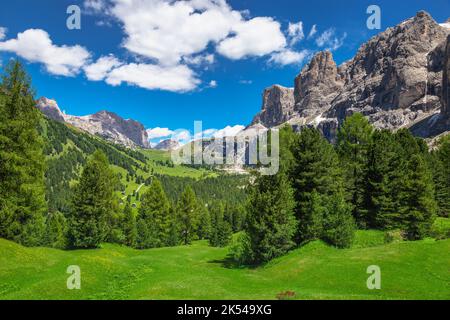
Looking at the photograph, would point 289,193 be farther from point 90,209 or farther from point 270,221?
point 90,209

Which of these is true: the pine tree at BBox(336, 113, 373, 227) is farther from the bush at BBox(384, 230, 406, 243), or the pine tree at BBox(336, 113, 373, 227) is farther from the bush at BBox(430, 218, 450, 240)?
the bush at BBox(430, 218, 450, 240)

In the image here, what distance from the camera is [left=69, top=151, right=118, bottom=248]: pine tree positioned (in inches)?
2210

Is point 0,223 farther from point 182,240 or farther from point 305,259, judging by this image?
point 182,240

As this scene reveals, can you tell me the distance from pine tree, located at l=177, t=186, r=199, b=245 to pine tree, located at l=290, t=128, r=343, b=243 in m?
45.7

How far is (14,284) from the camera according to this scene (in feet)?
87.8

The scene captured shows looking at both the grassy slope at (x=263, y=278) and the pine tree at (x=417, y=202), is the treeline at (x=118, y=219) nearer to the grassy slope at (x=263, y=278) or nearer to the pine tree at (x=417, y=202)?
the grassy slope at (x=263, y=278)

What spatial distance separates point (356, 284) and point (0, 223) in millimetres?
39109

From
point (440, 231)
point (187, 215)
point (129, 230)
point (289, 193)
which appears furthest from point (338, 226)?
point (129, 230)

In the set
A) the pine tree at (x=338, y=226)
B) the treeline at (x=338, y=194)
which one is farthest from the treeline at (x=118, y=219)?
the pine tree at (x=338, y=226)

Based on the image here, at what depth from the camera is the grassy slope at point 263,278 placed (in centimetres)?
2378

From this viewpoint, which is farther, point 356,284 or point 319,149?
point 319,149

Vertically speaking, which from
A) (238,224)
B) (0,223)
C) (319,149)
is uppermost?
(319,149)

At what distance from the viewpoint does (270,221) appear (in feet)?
132
